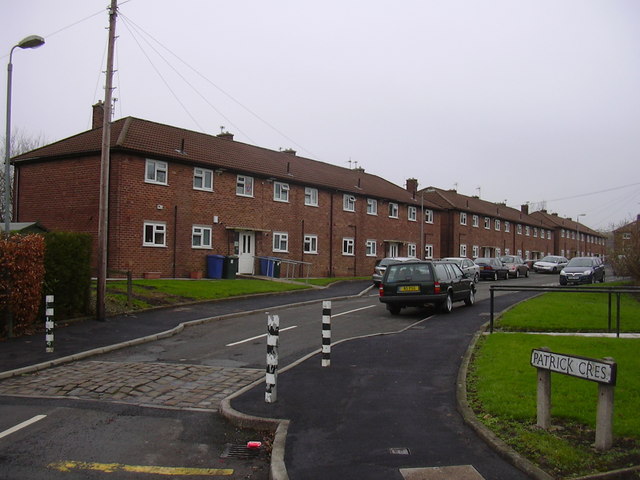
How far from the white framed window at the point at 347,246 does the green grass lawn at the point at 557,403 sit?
24.9 m

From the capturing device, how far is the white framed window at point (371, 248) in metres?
38.2

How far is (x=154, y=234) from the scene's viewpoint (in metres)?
24.7

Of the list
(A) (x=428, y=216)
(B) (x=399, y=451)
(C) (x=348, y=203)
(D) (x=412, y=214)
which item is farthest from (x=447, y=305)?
(A) (x=428, y=216)

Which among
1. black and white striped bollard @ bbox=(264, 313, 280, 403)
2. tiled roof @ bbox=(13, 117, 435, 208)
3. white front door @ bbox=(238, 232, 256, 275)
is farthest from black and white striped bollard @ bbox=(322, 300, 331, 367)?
white front door @ bbox=(238, 232, 256, 275)

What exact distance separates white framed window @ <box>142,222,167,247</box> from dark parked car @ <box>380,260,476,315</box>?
12810mm

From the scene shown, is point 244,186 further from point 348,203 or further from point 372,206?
point 372,206

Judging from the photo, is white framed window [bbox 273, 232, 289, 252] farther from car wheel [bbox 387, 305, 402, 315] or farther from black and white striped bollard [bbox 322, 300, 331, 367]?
black and white striped bollard [bbox 322, 300, 331, 367]

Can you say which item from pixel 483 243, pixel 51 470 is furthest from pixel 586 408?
pixel 483 243

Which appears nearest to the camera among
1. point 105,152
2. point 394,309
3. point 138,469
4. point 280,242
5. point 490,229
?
point 138,469

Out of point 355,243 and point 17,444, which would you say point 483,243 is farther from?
point 17,444

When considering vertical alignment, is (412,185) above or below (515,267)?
above

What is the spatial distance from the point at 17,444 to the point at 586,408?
5.98 meters

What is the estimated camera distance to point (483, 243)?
56.2 metres

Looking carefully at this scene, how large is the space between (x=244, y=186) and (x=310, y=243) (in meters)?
6.13
